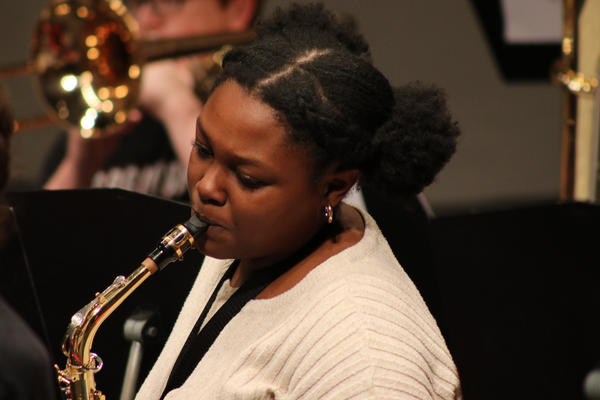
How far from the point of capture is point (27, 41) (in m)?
3.76

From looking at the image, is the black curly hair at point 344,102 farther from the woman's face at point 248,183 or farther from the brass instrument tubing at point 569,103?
the brass instrument tubing at point 569,103

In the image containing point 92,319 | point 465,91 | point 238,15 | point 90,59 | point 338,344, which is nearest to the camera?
point 338,344

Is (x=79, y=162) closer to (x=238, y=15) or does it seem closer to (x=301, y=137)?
(x=238, y=15)

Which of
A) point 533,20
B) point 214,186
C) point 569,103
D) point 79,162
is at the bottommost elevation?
point 79,162

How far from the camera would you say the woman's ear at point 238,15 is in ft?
10.3

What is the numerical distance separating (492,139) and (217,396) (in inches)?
120

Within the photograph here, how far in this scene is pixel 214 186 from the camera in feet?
3.33

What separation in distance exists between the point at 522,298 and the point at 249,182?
719 millimetres

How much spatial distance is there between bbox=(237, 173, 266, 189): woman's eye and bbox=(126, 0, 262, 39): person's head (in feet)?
7.26

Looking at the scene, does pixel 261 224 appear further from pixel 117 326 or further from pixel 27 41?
pixel 27 41

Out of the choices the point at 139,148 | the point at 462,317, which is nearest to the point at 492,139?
the point at 139,148

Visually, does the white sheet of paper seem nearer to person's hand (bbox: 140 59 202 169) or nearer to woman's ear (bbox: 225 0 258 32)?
woman's ear (bbox: 225 0 258 32)

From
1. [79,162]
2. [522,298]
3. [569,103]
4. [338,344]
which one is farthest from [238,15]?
[338,344]

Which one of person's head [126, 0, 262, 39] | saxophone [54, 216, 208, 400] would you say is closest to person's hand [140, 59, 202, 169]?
person's head [126, 0, 262, 39]
